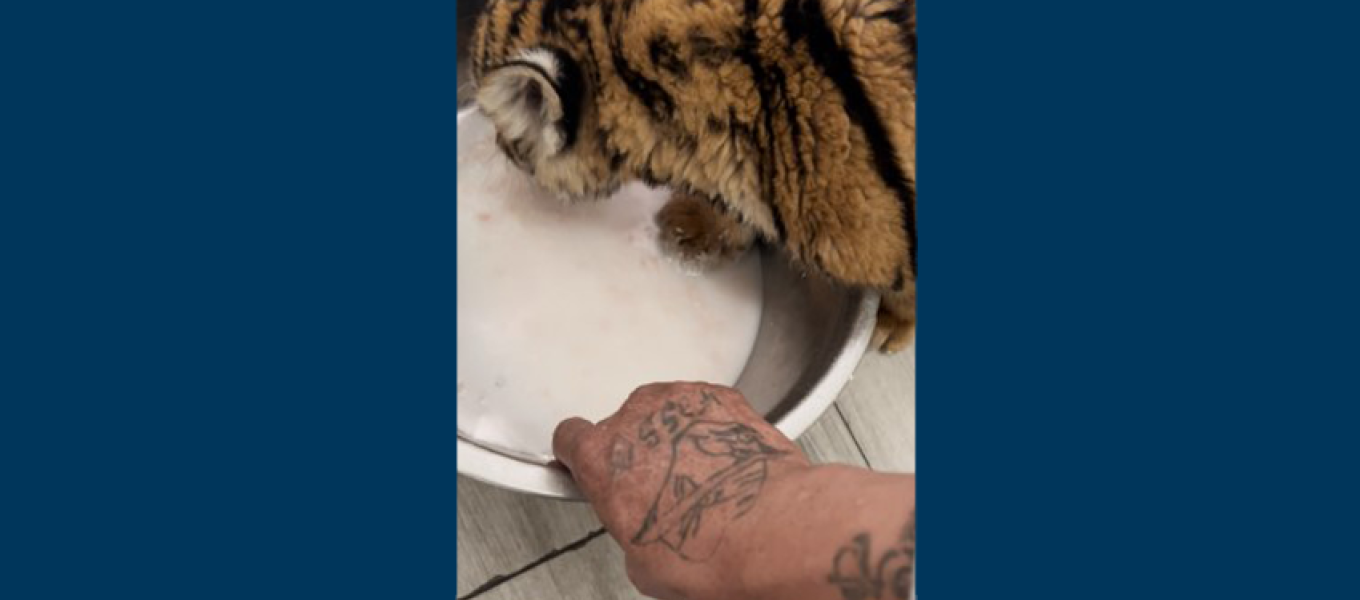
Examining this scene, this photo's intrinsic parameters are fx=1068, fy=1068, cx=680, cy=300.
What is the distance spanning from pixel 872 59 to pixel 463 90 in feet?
1.87

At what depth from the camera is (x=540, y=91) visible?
112cm

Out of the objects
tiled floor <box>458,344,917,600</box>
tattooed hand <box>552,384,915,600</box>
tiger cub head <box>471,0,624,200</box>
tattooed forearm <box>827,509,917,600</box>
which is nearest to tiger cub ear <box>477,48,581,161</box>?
tiger cub head <box>471,0,624,200</box>

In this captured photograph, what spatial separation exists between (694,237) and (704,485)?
0.60 meters

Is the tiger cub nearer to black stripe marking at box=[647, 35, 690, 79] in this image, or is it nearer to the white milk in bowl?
black stripe marking at box=[647, 35, 690, 79]

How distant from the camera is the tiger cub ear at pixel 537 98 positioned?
1087 mm

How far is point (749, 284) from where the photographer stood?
59.4 inches

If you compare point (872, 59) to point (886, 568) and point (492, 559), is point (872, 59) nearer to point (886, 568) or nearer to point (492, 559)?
point (886, 568)

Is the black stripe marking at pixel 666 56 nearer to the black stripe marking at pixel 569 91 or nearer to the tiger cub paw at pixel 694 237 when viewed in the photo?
the black stripe marking at pixel 569 91

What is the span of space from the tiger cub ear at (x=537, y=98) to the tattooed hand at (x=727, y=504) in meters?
0.30

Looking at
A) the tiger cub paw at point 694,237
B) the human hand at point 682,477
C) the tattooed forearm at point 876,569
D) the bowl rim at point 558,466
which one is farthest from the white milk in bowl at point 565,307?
the tattooed forearm at point 876,569

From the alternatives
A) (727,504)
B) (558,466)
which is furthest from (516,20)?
(727,504)

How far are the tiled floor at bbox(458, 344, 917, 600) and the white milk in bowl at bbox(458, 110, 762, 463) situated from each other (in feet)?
0.42

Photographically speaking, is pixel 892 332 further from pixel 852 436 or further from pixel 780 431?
pixel 780 431

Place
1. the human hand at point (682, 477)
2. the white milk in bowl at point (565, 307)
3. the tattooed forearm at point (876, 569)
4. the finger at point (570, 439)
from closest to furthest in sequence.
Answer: the tattooed forearm at point (876, 569), the human hand at point (682, 477), the finger at point (570, 439), the white milk in bowl at point (565, 307)
